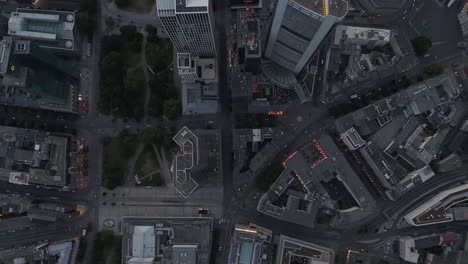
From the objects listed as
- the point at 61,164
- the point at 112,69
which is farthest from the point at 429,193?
the point at 61,164

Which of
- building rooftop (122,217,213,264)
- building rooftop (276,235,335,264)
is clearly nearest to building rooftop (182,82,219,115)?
building rooftop (122,217,213,264)

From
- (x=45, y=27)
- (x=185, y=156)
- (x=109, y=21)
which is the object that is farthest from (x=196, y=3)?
(x=45, y=27)

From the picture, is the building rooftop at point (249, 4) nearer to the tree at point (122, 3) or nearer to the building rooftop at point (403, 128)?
the tree at point (122, 3)

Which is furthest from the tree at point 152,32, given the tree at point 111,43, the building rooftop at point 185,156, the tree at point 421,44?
the tree at point 421,44

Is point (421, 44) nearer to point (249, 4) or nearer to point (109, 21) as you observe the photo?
point (249, 4)

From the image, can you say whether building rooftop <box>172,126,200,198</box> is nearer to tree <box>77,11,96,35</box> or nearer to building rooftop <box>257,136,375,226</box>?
building rooftop <box>257,136,375,226</box>

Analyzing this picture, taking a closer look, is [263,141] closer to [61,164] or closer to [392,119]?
[392,119]

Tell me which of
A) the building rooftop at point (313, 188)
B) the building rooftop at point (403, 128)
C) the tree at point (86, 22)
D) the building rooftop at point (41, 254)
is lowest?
the building rooftop at point (41, 254)
